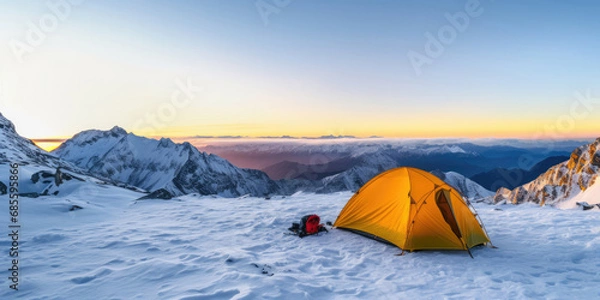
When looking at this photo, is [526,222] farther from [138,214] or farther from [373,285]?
[138,214]

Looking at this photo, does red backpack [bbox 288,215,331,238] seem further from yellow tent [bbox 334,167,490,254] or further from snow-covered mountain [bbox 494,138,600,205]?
snow-covered mountain [bbox 494,138,600,205]

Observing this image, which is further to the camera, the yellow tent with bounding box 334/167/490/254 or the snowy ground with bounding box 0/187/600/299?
the yellow tent with bounding box 334/167/490/254

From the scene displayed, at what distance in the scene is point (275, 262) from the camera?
9.15 m

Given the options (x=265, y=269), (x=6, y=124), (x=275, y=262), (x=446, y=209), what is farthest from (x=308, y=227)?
(x=6, y=124)

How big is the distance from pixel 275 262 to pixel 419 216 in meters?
5.38

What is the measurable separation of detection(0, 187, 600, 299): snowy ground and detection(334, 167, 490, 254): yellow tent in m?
0.43

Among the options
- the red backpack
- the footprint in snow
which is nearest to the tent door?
the red backpack

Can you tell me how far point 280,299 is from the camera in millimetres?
6602

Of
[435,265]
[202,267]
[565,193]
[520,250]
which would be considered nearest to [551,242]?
[520,250]

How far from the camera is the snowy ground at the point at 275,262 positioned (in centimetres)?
709

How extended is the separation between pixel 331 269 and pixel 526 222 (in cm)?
1128

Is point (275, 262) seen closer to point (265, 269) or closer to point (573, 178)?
point (265, 269)

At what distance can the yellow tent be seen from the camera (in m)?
10.2

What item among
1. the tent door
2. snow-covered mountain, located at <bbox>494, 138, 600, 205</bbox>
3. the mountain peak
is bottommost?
snow-covered mountain, located at <bbox>494, 138, 600, 205</bbox>
